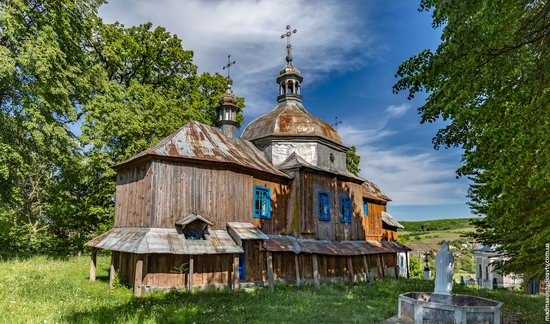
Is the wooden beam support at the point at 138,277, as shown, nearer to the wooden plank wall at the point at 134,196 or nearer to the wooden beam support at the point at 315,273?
the wooden plank wall at the point at 134,196

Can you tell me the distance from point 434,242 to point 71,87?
6735cm

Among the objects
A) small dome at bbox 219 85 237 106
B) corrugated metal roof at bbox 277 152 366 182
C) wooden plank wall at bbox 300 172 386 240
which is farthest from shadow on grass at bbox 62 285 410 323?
small dome at bbox 219 85 237 106

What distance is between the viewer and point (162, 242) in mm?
14047

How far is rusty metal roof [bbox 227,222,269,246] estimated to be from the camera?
16.0 meters

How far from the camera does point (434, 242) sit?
6888 cm

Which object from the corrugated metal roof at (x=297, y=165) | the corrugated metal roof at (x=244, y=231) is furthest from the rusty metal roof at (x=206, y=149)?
the corrugated metal roof at (x=244, y=231)

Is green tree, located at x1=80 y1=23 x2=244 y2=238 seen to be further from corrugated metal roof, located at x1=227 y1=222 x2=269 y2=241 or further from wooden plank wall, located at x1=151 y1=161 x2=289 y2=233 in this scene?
corrugated metal roof, located at x1=227 y1=222 x2=269 y2=241

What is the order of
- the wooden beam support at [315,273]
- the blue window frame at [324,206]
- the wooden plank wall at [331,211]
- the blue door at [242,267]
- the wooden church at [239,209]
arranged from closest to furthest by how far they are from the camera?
the wooden church at [239,209] → the blue door at [242,267] → the wooden beam support at [315,273] → the wooden plank wall at [331,211] → the blue window frame at [324,206]

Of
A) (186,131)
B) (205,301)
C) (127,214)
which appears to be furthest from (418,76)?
(127,214)

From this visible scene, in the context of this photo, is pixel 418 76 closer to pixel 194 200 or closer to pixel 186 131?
pixel 194 200

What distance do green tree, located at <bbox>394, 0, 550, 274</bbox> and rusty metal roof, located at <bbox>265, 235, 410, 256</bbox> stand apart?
1102 cm

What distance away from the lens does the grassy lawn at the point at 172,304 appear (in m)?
8.85

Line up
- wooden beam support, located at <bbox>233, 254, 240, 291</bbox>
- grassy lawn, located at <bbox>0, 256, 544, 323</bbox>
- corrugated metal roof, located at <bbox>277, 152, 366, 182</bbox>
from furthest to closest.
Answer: corrugated metal roof, located at <bbox>277, 152, 366, 182</bbox> < wooden beam support, located at <bbox>233, 254, 240, 291</bbox> < grassy lawn, located at <bbox>0, 256, 544, 323</bbox>

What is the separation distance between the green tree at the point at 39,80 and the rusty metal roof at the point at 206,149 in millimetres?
5526
